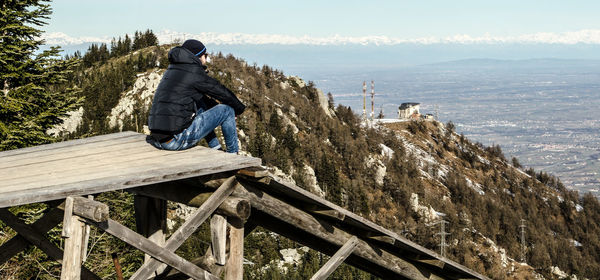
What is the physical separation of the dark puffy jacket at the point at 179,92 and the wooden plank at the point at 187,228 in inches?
42.4

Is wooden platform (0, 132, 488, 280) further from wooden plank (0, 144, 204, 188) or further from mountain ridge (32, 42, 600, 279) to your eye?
mountain ridge (32, 42, 600, 279)

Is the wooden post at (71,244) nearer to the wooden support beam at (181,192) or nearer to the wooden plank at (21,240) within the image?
the wooden support beam at (181,192)

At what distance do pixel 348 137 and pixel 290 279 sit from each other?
3759 centimetres

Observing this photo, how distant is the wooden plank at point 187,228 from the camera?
625 cm

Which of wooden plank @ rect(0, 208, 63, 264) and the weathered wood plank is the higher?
the weathered wood plank

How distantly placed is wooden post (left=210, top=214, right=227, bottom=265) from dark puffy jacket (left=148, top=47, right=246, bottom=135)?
3.89ft

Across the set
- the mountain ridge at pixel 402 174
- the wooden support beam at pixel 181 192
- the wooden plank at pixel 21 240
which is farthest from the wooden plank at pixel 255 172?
the mountain ridge at pixel 402 174

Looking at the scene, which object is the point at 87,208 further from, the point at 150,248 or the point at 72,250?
the point at 150,248

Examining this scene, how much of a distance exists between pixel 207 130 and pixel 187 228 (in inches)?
58.2

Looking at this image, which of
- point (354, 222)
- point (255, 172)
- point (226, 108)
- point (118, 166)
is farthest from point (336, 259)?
point (118, 166)

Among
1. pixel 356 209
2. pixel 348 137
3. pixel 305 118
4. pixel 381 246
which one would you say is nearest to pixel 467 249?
pixel 356 209

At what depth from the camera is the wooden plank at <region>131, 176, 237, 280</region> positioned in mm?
6254

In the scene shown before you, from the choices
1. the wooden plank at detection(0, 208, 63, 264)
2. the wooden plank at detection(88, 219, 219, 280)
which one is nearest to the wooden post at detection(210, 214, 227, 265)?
the wooden plank at detection(88, 219, 219, 280)

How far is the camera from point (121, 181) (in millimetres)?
5621
